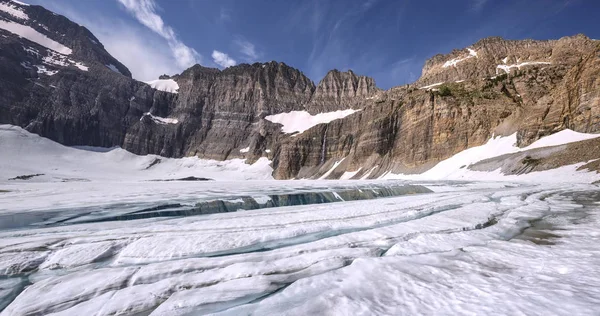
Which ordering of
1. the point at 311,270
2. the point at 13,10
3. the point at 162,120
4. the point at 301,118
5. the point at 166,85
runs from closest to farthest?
the point at 311,270 → the point at 301,118 → the point at 162,120 → the point at 13,10 → the point at 166,85

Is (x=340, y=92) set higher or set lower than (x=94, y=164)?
higher

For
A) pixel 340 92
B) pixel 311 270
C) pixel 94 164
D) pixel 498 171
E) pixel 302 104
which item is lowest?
pixel 311 270

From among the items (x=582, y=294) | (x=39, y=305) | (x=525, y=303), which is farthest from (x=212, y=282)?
(x=582, y=294)

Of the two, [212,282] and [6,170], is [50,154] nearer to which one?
[6,170]

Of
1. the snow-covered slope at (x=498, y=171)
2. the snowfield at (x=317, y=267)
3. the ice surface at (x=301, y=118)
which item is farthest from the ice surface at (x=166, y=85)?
the snowfield at (x=317, y=267)

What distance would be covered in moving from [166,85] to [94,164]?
67203 mm

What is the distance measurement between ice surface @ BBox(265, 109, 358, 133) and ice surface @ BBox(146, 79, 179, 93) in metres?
65.0

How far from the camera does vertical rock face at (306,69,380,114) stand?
15712cm

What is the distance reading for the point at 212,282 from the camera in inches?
163

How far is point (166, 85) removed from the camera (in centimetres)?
17625

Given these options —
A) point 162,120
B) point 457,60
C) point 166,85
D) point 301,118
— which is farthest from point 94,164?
point 457,60

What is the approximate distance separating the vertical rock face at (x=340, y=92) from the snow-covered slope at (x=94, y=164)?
50.7 m

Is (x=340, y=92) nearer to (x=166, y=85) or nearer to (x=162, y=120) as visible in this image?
(x=162, y=120)

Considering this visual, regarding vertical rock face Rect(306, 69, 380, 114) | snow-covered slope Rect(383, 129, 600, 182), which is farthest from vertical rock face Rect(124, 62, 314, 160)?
snow-covered slope Rect(383, 129, 600, 182)
